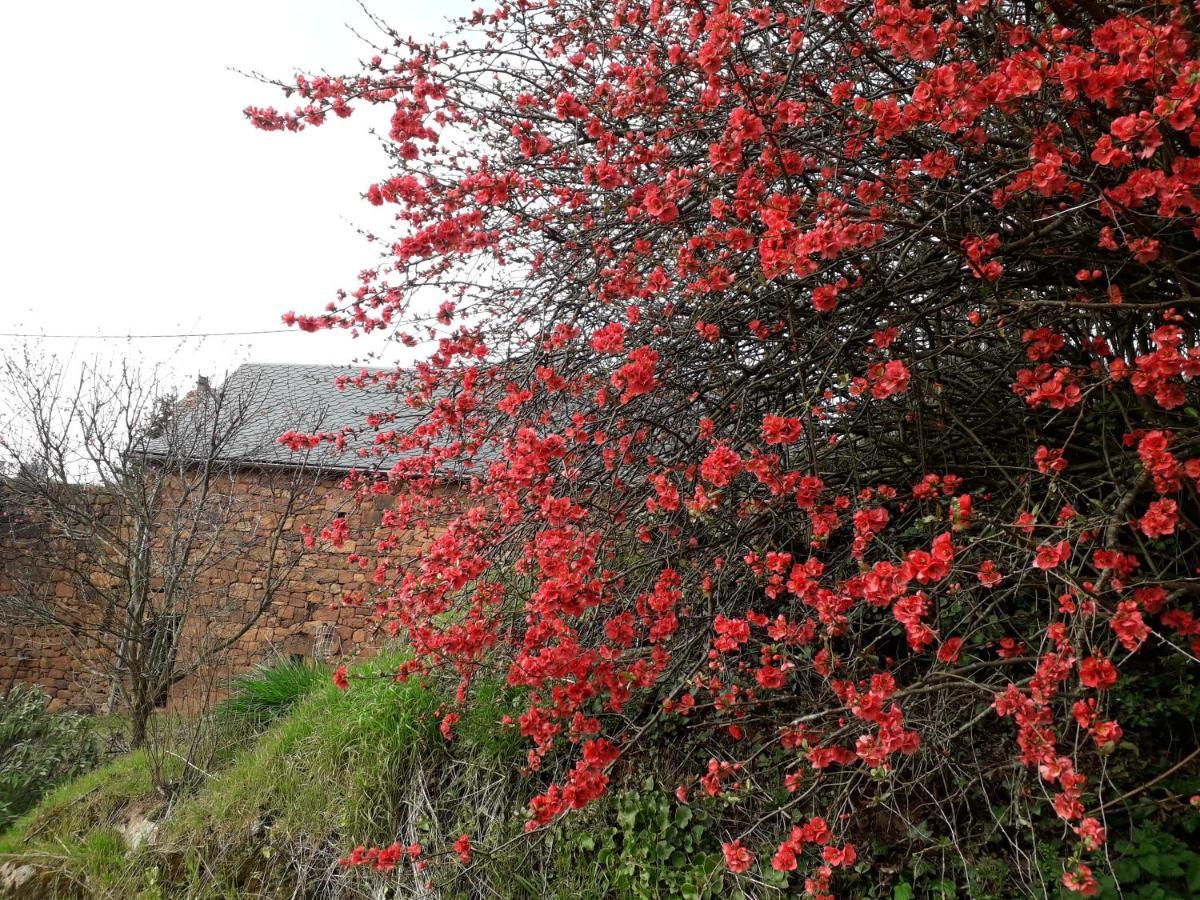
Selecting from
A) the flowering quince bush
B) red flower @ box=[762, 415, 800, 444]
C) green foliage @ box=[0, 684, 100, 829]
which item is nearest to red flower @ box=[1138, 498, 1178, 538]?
the flowering quince bush

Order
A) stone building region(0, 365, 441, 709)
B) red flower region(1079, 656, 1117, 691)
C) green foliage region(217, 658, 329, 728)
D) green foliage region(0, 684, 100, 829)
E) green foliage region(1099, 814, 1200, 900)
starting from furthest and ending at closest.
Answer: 1. stone building region(0, 365, 441, 709)
2. green foliage region(0, 684, 100, 829)
3. green foliage region(217, 658, 329, 728)
4. green foliage region(1099, 814, 1200, 900)
5. red flower region(1079, 656, 1117, 691)

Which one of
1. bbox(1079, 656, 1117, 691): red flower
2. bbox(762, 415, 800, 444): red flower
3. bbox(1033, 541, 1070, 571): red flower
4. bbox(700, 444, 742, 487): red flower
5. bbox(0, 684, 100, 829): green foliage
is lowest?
bbox(0, 684, 100, 829): green foliage

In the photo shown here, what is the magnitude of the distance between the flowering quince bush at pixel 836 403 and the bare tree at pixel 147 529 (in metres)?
3.22

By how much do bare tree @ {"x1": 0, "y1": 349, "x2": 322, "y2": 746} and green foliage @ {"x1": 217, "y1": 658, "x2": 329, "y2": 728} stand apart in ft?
1.12

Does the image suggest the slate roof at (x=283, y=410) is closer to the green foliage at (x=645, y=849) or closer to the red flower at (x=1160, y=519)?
the green foliage at (x=645, y=849)

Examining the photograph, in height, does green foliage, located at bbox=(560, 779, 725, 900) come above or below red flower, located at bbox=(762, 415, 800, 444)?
below

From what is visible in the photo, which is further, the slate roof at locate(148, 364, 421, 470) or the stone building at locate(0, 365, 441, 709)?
the stone building at locate(0, 365, 441, 709)

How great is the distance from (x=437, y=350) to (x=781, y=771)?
7.43 ft

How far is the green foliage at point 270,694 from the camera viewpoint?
520 centimetres

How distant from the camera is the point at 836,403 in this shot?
10.0ft

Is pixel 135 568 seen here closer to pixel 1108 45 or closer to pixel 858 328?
pixel 858 328

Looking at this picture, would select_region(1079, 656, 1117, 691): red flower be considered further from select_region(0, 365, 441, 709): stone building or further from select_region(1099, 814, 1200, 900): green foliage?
select_region(0, 365, 441, 709): stone building

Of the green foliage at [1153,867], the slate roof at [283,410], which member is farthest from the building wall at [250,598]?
the green foliage at [1153,867]

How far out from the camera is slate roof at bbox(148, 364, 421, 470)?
8.16 meters
